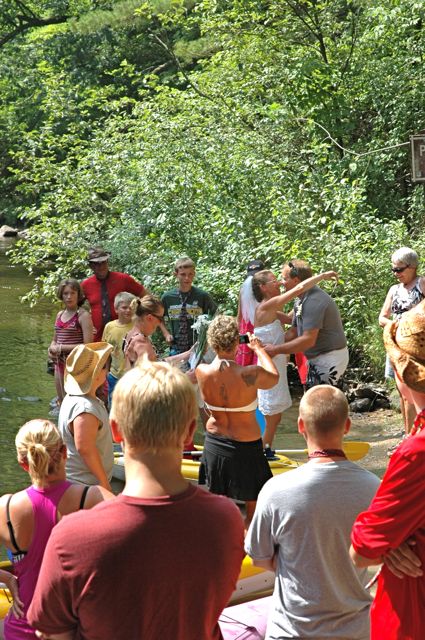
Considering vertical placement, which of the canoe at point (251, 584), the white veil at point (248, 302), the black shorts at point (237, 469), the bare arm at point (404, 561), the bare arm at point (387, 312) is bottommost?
the canoe at point (251, 584)

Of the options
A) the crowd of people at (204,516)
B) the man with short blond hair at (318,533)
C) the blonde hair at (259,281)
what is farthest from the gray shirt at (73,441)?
the blonde hair at (259,281)

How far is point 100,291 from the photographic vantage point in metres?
9.82

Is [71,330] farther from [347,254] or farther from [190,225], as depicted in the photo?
[190,225]

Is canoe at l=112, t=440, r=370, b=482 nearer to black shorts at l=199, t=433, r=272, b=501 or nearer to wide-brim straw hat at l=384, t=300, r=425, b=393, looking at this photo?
black shorts at l=199, t=433, r=272, b=501

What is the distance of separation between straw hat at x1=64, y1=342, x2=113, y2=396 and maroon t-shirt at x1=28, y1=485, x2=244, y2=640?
2.81 m

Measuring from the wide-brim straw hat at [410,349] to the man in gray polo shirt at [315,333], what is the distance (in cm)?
505

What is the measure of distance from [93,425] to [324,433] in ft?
6.36

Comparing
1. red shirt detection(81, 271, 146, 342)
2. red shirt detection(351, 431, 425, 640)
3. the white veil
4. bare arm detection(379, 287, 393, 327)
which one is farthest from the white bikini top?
red shirt detection(81, 271, 146, 342)

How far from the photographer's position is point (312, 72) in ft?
49.9

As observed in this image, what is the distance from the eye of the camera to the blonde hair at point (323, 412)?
3525 mm

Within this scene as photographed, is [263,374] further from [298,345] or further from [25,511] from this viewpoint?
[25,511]

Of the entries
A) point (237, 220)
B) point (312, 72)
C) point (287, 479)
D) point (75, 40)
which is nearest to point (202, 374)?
point (287, 479)

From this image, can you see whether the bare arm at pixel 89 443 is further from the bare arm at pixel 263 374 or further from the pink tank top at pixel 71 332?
the pink tank top at pixel 71 332

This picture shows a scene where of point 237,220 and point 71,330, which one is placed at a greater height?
point 237,220
